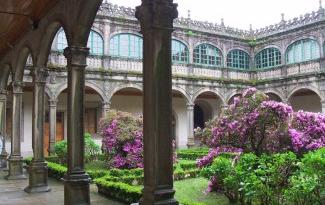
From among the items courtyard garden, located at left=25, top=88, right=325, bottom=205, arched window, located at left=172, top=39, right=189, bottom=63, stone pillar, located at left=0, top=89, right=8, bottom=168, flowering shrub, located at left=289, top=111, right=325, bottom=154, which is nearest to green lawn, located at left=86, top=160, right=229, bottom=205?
courtyard garden, located at left=25, top=88, right=325, bottom=205

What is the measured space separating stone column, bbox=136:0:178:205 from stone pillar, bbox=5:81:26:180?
7.91 metres

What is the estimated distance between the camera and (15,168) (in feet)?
38.1

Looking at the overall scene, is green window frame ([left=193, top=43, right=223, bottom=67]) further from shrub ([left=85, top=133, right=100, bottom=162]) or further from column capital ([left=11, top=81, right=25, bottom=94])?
column capital ([left=11, top=81, right=25, bottom=94])

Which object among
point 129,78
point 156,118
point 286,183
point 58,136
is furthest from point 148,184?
point 58,136

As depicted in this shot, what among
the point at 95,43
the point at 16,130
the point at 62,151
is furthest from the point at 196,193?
the point at 95,43

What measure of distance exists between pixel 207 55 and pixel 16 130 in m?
14.6

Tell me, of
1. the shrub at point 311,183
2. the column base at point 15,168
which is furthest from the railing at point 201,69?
the shrub at point 311,183

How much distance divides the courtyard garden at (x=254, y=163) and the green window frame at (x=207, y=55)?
478 inches

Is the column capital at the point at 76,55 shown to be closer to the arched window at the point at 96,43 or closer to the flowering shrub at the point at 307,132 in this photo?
the flowering shrub at the point at 307,132

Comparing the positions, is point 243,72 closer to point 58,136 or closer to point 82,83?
point 58,136

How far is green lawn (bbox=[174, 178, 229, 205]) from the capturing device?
27.5ft

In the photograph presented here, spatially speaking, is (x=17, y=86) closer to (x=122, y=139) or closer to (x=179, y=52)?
(x=122, y=139)

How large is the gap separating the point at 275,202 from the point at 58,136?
17001 mm

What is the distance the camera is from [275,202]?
249 inches
